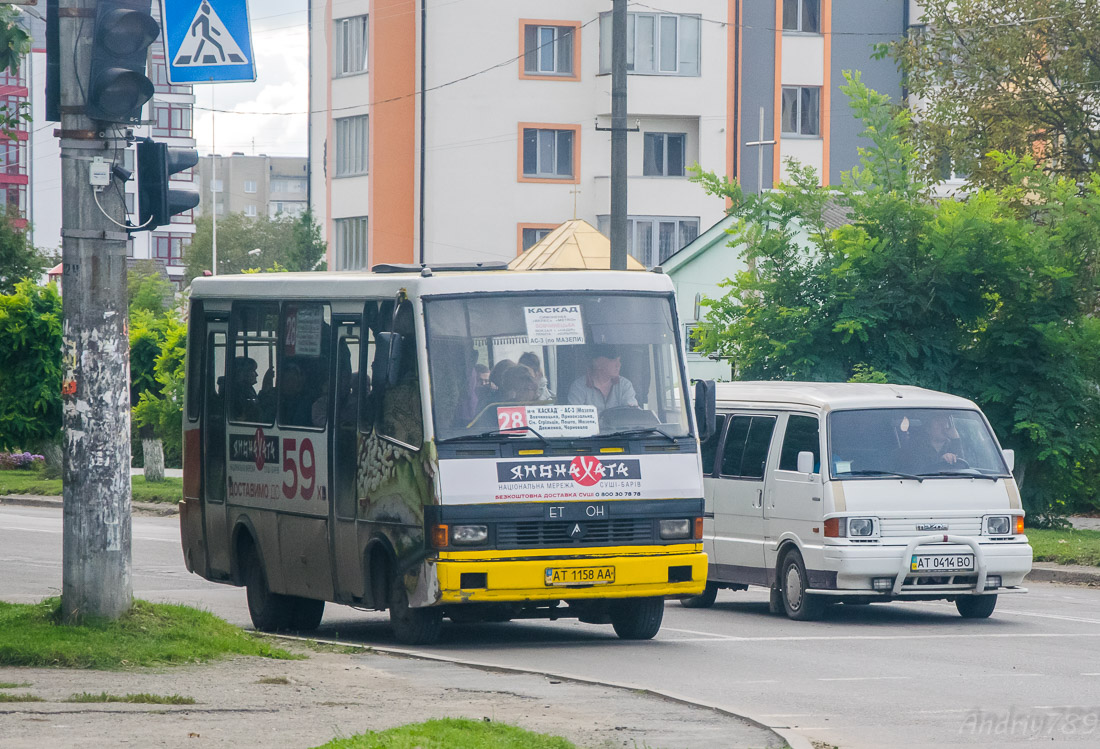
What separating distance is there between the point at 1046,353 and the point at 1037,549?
3.60m

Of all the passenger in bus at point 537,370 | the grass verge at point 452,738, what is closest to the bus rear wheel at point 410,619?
the passenger in bus at point 537,370

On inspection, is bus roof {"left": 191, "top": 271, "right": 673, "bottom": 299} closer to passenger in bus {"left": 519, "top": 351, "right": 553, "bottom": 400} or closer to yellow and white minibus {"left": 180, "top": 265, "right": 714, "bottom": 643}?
yellow and white minibus {"left": 180, "top": 265, "right": 714, "bottom": 643}

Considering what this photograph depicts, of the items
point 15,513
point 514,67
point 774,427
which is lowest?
point 15,513

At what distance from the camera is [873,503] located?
15.7 metres

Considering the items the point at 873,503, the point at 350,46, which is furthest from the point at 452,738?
the point at 350,46

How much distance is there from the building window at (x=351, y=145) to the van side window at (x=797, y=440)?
4760cm

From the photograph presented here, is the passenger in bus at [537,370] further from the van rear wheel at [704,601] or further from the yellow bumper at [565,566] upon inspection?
the van rear wheel at [704,601]

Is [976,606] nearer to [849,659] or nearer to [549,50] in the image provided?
[849,659]

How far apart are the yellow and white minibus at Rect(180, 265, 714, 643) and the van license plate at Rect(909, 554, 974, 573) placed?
101 inches

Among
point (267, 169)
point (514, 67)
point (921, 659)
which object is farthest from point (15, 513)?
point (267, 169)

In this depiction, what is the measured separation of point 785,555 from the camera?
16.5m

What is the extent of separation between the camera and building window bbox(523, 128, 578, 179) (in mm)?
62312

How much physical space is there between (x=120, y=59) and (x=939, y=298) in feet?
52.7

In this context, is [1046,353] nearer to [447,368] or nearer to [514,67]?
[447,368]
